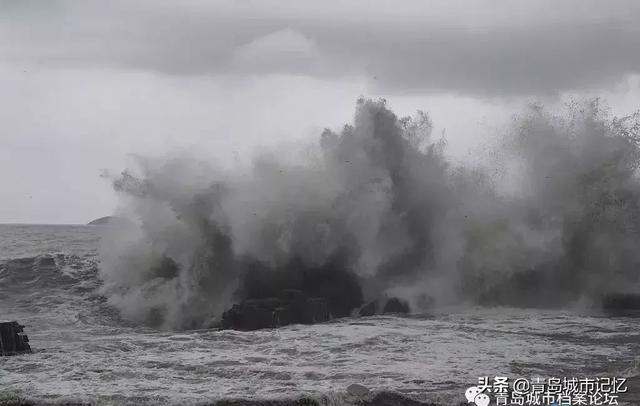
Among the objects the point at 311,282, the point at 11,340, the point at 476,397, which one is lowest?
the point at 476,397

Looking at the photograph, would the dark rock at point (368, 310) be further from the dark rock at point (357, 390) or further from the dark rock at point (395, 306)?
the dark rock at point (357, 390)

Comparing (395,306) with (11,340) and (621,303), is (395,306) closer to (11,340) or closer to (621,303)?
(621,303)

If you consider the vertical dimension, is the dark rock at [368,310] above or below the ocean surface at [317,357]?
above

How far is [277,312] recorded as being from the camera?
16031mm

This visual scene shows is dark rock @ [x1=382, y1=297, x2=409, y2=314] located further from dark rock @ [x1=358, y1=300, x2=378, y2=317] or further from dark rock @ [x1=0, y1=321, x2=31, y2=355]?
dark rock @ [x1=0, y1=321, x2=31, y2=355]

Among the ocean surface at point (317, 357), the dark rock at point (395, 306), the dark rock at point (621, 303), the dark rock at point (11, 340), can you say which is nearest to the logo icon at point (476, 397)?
the ocean surface at point (317, 357)

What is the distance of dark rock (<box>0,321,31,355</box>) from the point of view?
1265cm

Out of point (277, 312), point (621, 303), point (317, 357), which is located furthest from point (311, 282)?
point (621, 303)

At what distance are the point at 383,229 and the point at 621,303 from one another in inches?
259

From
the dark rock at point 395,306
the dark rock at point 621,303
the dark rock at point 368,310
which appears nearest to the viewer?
the dark rock at point 368,310

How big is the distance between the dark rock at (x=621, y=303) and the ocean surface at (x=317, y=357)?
1168mm

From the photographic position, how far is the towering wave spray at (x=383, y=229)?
62.9 ft

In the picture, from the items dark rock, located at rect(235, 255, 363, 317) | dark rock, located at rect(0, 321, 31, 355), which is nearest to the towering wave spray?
dark rock, located at rect(235, 255, 363, 317)

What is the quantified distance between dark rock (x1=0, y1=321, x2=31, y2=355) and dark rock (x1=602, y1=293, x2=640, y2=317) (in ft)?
43.7
